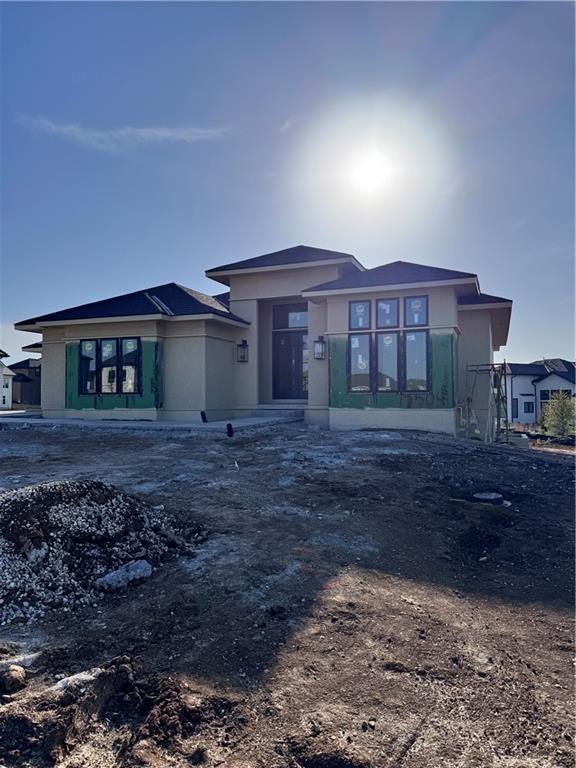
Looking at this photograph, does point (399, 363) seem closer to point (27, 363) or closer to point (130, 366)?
point (130, 366)

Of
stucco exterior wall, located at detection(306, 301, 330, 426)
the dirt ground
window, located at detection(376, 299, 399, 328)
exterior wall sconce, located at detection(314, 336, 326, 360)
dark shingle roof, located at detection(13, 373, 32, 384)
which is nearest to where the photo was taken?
the dirt ground

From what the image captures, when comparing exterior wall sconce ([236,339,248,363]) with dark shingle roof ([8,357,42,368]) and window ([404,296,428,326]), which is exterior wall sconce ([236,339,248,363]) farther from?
dark shingle roof ([8,357,42,368])

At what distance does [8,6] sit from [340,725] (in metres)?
11.1

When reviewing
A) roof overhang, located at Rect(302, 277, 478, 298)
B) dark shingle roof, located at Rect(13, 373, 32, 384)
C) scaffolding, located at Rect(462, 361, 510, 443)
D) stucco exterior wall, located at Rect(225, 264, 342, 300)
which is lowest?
scaffolding, located at Rect(462, 361, 510, 443)

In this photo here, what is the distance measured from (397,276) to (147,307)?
7104mm

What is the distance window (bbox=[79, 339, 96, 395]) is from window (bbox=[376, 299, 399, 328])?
8520 millimetres

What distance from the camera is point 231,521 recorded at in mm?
5586

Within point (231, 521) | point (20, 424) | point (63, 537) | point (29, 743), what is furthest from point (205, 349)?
point (29, 743)

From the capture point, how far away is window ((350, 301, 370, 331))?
1307 cm

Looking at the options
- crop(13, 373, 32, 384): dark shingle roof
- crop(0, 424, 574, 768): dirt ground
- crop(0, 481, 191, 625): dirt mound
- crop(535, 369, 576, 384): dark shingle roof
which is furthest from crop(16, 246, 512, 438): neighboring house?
crop(535, 369, 576, 384): dark shingle roof

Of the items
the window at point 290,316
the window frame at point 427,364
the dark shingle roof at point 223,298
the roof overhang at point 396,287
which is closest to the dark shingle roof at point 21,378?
the dark shingle roof at point 223,298

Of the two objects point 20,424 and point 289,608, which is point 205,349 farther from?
point 289,608

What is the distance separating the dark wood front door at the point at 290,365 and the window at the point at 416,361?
171 inches

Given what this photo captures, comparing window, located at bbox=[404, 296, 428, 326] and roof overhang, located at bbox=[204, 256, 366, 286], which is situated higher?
roof overhang, located at bbox=[204, 256, 366, 286]
